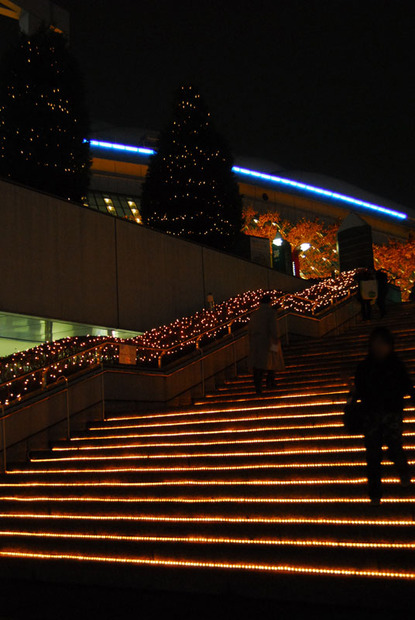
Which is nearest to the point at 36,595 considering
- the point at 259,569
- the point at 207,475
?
the point at 259,569

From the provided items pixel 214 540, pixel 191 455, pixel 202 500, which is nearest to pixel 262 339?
pixel 191 455

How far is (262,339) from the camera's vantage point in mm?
11078

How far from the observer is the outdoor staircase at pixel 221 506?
6238mm

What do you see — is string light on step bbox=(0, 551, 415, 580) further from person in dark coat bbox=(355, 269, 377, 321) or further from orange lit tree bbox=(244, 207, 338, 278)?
orange lit tree bbox=(244, 207, 338, 278)

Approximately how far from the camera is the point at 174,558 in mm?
6863

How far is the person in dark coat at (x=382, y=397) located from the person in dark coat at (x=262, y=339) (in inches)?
177

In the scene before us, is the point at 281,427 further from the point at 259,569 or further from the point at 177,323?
the point at 177,323

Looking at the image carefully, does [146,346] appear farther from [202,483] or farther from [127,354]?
[202,483]

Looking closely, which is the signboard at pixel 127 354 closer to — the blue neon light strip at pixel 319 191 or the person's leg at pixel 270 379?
the person's leg at pixel 270 379

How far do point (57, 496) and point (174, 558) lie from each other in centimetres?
271

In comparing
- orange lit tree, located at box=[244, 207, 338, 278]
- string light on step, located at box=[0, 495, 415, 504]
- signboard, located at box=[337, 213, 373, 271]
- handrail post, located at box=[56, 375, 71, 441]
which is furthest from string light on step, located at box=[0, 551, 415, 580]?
orange lit tree, located at box=[244, 207, 338, 278]

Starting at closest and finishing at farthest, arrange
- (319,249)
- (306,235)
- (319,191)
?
(319,249)
(306,235)
(319,191)

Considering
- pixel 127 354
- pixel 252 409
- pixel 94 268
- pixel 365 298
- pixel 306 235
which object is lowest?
pixel 252 409

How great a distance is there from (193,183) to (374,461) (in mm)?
21759
